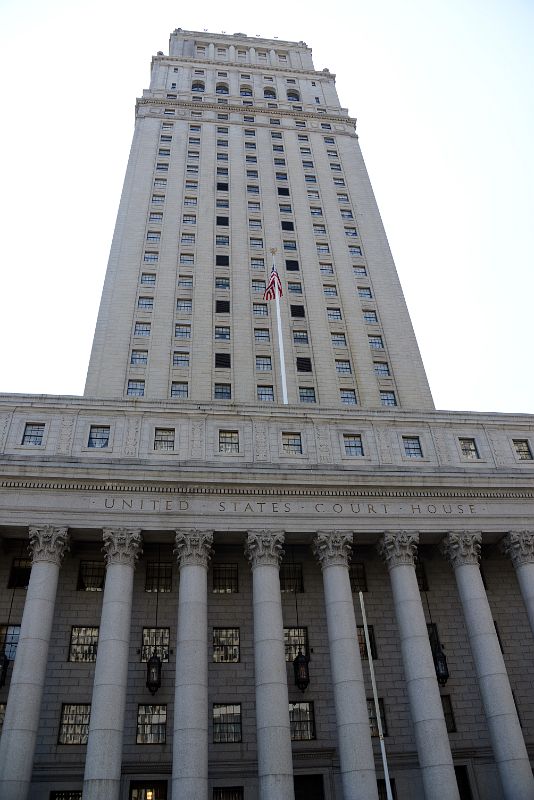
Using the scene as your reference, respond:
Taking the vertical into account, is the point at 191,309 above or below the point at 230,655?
above

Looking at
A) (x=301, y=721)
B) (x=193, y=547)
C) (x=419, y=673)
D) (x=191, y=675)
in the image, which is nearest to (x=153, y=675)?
(x=191, y=675)

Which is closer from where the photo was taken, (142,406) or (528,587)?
(528,587)

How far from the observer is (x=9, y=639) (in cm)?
3144

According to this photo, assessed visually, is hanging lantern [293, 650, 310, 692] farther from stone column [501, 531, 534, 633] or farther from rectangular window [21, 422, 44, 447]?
rectangular window [21, 422, 44, 447]

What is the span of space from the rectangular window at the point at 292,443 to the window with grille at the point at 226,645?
9.39 meters

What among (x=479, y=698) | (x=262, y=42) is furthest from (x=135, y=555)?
(x=262, y=42)

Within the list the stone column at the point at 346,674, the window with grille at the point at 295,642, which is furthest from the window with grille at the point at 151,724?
the stone column at the point at 346,674

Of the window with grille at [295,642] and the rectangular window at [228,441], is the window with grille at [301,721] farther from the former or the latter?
the rectangular window at [228,441]

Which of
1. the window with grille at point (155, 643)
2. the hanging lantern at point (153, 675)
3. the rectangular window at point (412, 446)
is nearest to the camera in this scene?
the hanging lantern at point (153, 675)

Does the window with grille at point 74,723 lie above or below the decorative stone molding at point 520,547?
below

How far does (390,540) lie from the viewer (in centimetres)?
3297

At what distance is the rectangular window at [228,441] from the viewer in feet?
115

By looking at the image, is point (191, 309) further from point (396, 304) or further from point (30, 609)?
point (30, 609)

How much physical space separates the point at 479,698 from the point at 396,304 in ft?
107
